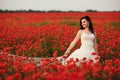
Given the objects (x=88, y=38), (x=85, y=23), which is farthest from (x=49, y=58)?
(x=85, y=23)

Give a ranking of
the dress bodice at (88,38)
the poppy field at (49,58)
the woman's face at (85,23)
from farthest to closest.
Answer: the dress bodice at (88,38)
the woman's face at (85,23)
the poppy field at (49,58)

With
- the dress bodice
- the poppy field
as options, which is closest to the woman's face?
the dress bodice

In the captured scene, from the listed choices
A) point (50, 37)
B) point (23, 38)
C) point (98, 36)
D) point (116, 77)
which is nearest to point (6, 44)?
point (23, 38)

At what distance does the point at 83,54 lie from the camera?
5305 mm

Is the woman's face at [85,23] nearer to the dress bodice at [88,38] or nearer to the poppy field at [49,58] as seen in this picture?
the dress bodice at [88,38]

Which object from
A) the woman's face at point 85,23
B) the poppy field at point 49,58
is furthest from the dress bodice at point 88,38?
the poppy field at point 49,58

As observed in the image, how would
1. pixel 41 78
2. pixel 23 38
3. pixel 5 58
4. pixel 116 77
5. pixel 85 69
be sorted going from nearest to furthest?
pixel 41 78, pixel 85 69, pixel 116 77, pixel 5 58, pixel 23 38

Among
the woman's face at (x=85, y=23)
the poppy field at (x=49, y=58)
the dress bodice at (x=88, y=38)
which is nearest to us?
the poppy field at (x=49, y=58)

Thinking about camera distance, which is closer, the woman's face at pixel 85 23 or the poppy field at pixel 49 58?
the poppy field at pixel 49 58

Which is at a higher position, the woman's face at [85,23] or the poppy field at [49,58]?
the woman's face at [85,23]

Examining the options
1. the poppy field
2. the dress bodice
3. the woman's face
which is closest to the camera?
the poppy field

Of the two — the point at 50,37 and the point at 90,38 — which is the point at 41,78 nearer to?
the point at 90,38

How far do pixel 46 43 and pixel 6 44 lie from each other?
1.09 m

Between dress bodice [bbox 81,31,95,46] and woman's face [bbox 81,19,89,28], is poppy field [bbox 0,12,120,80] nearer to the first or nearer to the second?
dress bodice [bbox 81,31,95,46]
